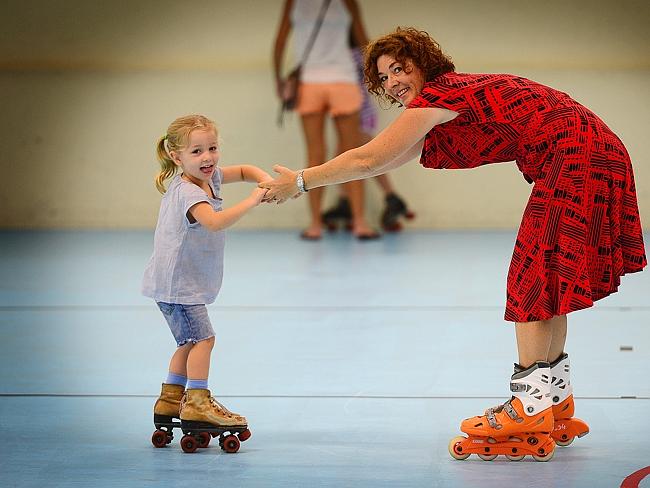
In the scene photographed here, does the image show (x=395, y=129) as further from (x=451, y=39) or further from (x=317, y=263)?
(x=451, y=39)

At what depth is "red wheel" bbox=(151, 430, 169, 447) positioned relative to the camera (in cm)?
340

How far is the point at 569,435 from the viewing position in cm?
341

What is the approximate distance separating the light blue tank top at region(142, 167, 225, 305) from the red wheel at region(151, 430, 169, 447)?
0.38 meters

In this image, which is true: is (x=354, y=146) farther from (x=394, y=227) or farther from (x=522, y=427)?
(x=522, y=427)

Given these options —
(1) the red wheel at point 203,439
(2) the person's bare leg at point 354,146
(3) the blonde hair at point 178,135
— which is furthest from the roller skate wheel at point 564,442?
(2) the person's bare leg at point 354,146

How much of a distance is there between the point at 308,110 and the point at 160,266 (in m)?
4.73

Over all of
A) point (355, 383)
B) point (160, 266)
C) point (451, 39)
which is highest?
point (451, 39)

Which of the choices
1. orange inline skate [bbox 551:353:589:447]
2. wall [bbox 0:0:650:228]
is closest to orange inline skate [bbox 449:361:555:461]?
orange inline skate [bbox 551:353:589:447]

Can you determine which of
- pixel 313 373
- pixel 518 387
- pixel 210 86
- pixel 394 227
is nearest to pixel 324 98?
pixel 394 227

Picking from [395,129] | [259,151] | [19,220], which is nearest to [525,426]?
[395,129]

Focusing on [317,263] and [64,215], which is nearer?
[317,263]

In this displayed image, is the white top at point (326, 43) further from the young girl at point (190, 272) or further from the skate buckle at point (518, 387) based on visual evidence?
the skate buckle at point (518, 387)

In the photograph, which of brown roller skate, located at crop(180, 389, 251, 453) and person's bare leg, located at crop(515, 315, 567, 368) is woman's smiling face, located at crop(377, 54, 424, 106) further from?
brown roller skate, located at crop(180, 389, 251, 453)

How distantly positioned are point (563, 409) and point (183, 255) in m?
1.18
